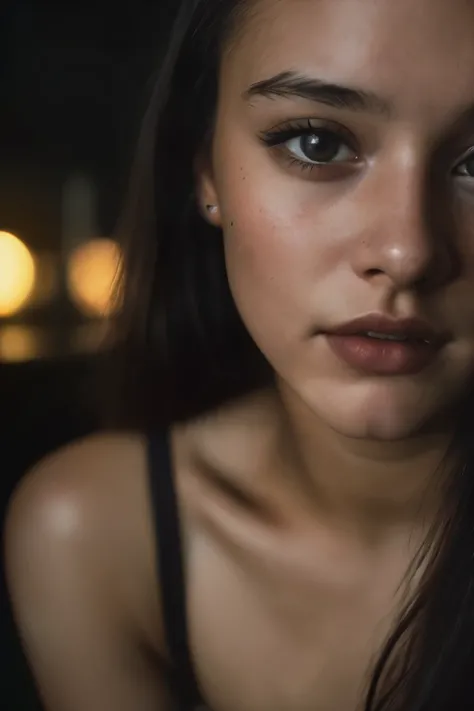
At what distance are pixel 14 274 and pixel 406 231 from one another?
0.25 meters

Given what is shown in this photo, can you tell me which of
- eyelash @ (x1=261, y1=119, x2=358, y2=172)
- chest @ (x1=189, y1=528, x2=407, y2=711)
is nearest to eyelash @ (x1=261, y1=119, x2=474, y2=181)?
eyelash @ (x1=261, y1=119, x2=358, y2=172)

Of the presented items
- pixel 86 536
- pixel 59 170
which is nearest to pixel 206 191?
pixel 59 170

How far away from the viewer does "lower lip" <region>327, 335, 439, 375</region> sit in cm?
39

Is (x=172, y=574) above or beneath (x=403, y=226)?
beneath

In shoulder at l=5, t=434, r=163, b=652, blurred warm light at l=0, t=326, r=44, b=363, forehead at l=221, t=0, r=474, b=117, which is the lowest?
shoulder at l=5, t=434, r=163, b=652

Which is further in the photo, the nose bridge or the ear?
the ear

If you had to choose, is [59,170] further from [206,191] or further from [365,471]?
[365,471]

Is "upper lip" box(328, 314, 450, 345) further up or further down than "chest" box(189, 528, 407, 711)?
further up

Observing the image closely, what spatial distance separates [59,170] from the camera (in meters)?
0.50

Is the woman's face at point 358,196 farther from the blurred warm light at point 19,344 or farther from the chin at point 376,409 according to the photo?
the blurred warm light at point 19,344

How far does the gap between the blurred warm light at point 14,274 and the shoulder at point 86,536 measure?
0.33 ft

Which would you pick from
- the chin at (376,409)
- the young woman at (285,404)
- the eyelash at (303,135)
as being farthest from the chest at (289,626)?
the eyelash at (303,135)

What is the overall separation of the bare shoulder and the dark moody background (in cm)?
2

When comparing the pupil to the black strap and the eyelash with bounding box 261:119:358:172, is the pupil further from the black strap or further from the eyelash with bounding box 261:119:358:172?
the black strap
